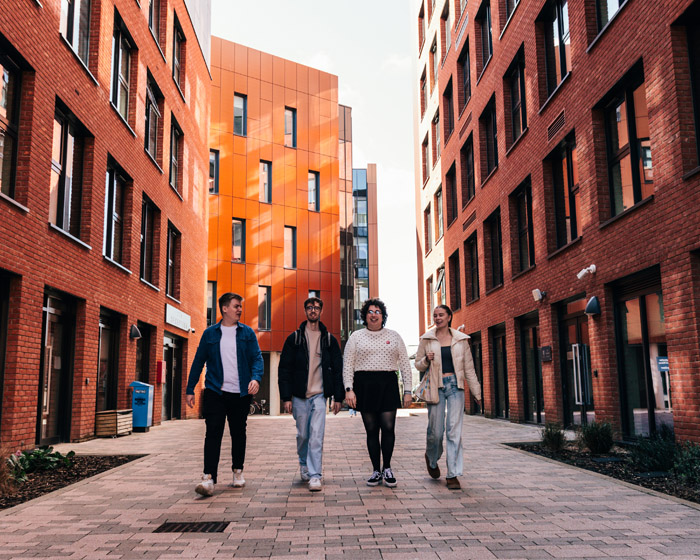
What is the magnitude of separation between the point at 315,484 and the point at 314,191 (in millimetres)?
29763

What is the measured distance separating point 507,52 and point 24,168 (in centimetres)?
1271

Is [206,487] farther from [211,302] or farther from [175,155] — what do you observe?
[211,302]

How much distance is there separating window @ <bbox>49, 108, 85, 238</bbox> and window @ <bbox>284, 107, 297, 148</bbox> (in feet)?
72.6

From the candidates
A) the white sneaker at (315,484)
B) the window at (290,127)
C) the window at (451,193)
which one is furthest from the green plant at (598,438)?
the window at (290,127)

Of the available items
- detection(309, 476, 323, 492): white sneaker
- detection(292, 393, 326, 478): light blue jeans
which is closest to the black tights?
detection(292, 393, 326, 478): light blue jeans

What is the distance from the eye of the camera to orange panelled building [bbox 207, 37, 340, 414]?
3256 centimetres

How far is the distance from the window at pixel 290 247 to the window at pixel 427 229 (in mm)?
6315

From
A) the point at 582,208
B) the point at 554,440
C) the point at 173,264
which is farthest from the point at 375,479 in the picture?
the point at 173,264

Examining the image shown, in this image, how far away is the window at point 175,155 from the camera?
71.2 ft

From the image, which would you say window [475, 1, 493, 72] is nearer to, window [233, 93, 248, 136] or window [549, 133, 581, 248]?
window [549, 133, 581, 248]

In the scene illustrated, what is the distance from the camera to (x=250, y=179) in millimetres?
33469

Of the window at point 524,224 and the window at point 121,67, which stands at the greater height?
the window at point 121,67

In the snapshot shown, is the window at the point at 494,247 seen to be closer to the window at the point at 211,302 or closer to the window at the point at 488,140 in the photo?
the window at the point at 488,140

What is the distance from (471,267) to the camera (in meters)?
24.0
